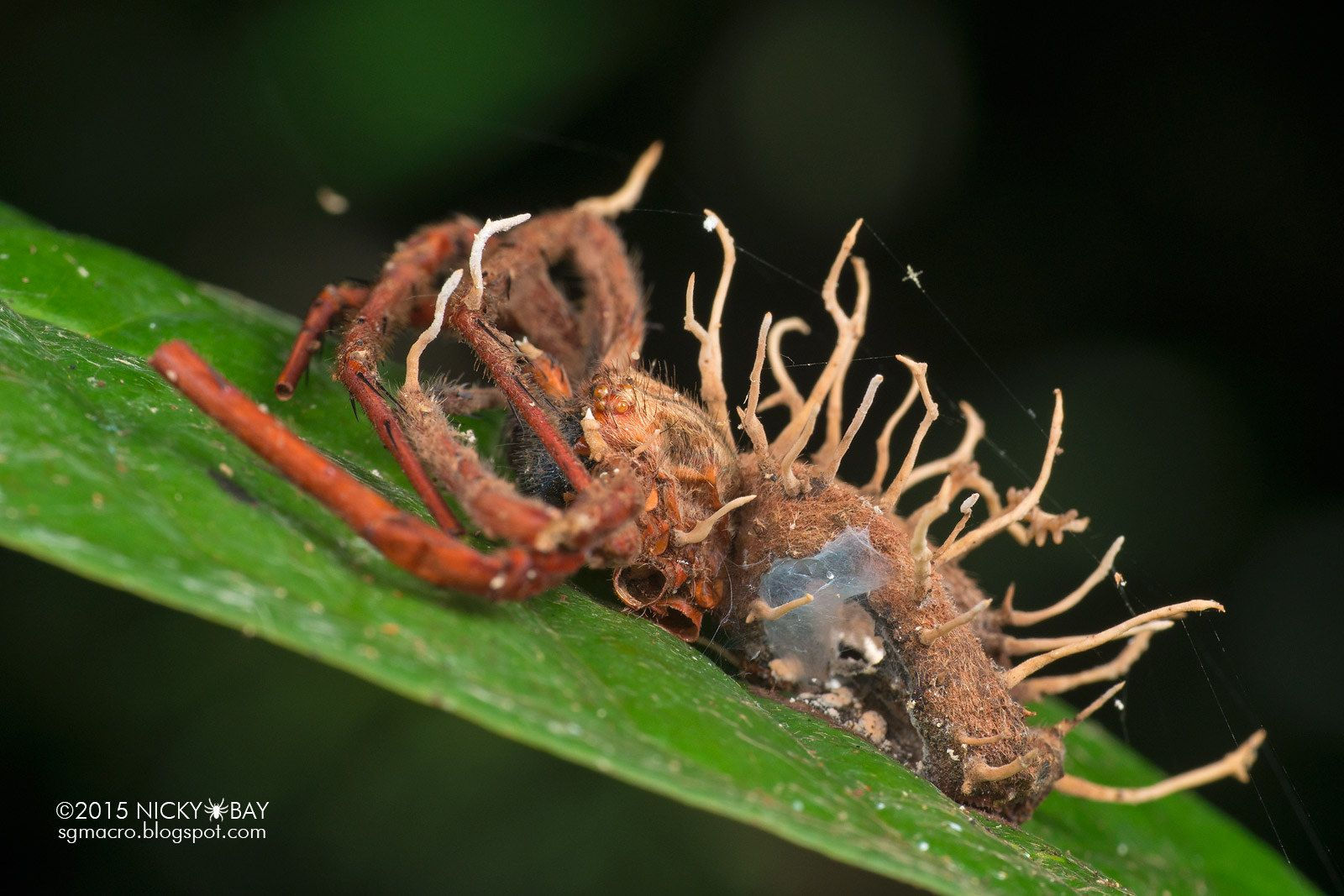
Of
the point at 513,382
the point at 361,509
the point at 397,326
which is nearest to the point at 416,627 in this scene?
the point at 361,509

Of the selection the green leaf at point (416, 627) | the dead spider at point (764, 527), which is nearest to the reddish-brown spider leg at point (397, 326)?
the dead spider at point (764, 527)

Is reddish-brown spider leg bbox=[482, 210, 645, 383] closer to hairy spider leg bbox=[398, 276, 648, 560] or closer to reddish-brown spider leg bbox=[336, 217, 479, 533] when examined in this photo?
reddish-brown spider leg bbox=[336, 217, 479, 533]

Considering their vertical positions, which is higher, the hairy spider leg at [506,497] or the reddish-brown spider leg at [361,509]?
the hairy spider leg at [506,497]

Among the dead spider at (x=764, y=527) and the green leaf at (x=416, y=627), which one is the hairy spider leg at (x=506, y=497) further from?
the green leaf at (x=416, y=627)

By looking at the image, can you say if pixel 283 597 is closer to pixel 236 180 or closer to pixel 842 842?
pixel 842 842

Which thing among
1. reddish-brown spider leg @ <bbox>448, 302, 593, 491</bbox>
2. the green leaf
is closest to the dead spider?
reddish-brown spider leg @ <bbox>448, 302, 593, 491</bbox>

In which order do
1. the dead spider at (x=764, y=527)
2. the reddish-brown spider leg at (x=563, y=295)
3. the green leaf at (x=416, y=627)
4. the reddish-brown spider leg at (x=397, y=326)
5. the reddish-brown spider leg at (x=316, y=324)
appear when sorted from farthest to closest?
the reddish-brown spider leg at (x=563, y=295) → the reddish-brown spider leg at (x=316, y=324) → the dead spider at (x=764, y=527) → the reddish-brown spider leg at (x=397, y=326) → the green leaf at (x=416, y=627)
